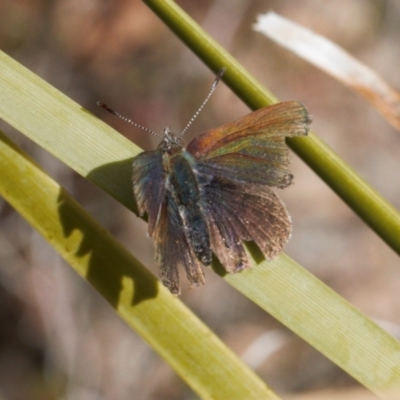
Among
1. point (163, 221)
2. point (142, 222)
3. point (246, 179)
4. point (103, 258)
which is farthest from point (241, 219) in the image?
point (142, 222)

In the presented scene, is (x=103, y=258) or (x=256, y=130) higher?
(x=256, y=130)

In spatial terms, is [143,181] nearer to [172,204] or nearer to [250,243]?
[172,204]

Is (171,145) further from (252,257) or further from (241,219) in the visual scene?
(252,257)

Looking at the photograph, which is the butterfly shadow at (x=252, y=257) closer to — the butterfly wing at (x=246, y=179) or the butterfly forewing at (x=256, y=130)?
the butterfly wing at (x=246, y=179)

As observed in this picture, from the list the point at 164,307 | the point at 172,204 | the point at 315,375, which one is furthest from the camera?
the point at 315,375

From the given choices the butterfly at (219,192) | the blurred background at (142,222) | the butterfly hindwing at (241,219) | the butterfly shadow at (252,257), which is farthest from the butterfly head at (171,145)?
the blurred background at (142,222)

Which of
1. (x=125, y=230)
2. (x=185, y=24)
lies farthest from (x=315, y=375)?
(x=185, y=24)
